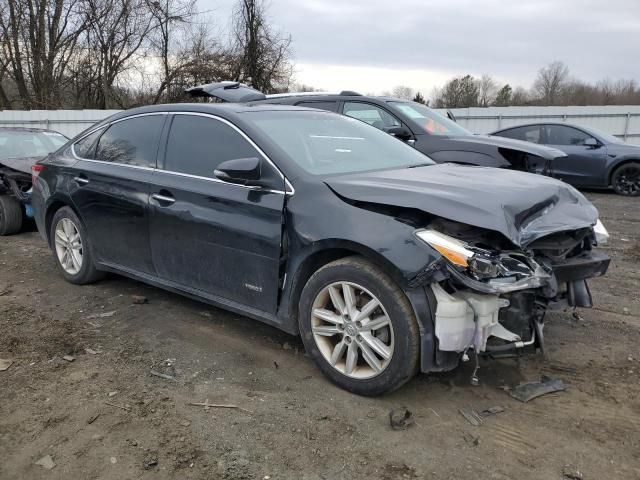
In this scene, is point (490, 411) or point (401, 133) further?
point (401, 133)

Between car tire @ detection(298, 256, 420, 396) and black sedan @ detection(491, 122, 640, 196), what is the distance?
8.91 metres

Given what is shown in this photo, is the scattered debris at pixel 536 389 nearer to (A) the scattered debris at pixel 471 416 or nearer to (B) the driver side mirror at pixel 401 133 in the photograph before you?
(A) the scattered debris at pixel 471 416

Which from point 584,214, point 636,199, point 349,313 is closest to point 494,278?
point 349,313

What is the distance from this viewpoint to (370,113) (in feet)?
24.1

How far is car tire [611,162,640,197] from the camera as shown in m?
10.5

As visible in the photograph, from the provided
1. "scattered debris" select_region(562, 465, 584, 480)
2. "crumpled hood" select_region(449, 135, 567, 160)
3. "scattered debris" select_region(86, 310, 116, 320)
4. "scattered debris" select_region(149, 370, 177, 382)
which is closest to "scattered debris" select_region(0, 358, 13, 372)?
"scattered debris" select_region(86, 310, 116, 320)

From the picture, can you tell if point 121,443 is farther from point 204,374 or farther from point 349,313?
point 349,313

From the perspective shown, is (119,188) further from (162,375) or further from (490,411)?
(490,411)

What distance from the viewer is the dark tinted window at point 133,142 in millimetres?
4203

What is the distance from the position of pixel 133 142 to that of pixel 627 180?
991 centimetres

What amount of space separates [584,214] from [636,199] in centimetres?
815

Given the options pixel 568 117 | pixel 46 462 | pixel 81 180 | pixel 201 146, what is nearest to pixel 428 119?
pixel 201 146

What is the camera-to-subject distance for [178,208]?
12.5 ft

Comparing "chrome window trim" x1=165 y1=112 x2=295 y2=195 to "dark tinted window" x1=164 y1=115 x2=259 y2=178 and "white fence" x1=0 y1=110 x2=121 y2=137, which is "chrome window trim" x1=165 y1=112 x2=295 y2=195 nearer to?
"dark tinted window" x1=164 y1=115 x2=259 y2=178
